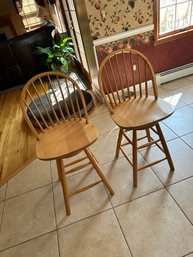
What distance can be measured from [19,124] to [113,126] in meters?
1.44

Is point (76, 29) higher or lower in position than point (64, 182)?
higher

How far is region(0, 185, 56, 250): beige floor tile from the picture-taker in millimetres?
1401

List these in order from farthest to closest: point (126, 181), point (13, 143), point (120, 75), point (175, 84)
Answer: point (175, 84) → point (13, 143) → point (120, 75) → point (126, 181)

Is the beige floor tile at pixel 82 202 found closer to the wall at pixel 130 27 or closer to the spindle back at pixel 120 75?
the spindle back at pixel 120 75

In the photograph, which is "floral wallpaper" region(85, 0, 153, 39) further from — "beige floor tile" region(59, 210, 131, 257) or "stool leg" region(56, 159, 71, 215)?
"beige floor tile" region(59, 210, 131, 257)

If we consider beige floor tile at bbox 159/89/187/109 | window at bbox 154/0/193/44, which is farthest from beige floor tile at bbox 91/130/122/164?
window at bbox 154/0/193/44

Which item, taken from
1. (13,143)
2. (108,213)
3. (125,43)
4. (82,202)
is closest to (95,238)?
(108,213)

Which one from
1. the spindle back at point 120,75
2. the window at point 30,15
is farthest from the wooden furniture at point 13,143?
the window at point 30,15

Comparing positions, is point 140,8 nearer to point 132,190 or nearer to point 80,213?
point 132,190

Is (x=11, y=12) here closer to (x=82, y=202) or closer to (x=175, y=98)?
(x=175, y=98)

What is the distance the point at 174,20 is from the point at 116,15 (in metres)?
0.92

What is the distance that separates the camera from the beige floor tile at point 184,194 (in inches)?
52.0

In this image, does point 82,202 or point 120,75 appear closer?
point 82,202

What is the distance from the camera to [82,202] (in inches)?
60.7
